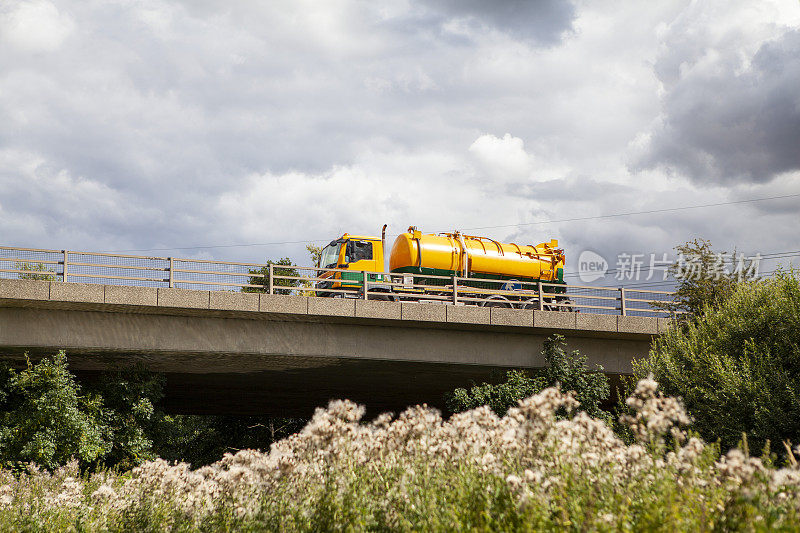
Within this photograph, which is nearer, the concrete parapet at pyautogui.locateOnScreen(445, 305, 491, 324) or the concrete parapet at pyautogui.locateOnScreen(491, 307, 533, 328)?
the concrete parapet at pyautogui.locateOnScreen(445, 305, 491, 324)

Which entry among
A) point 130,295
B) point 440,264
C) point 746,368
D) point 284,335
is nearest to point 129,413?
point 130,295

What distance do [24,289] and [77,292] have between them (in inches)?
48.9

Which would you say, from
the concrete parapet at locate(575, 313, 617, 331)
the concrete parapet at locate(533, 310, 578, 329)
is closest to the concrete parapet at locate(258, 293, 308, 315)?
the concrete parapet at locate(533, 310, 578, 329)

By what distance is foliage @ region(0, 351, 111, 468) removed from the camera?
17.0 m

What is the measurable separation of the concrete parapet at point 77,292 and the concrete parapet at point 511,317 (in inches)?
445

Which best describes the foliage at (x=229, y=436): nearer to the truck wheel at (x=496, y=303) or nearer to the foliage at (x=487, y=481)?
the truck wheel at (x=496, y=303)

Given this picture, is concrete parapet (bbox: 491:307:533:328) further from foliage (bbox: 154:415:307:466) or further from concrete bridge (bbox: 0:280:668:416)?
foliage (bbox: 154:415:307:466)

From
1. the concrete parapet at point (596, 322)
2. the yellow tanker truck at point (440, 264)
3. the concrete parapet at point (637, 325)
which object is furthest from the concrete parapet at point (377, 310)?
the concrete parapet at point (637, 325)

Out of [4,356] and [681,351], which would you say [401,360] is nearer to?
[681,351]

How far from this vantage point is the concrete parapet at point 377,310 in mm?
19469

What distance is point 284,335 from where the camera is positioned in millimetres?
19688

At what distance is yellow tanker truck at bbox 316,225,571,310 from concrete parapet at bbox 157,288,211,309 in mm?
6562

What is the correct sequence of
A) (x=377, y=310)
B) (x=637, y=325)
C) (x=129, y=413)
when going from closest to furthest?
(x=129, y=413), (x=377, y=310), (x=637, y=325)

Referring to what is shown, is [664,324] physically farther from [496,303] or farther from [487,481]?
[487,481]
